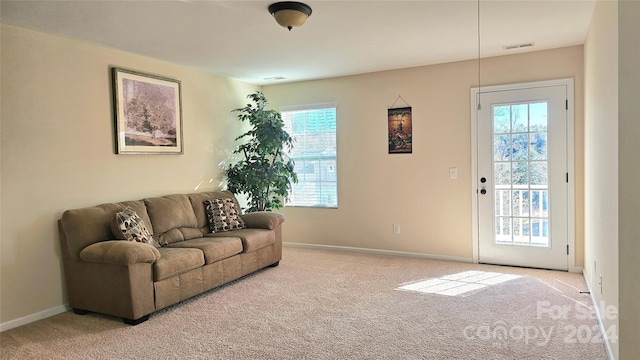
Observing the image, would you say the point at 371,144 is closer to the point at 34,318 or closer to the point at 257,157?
the point at 257,157

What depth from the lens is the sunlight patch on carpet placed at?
154 inches

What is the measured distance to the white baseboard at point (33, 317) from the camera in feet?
10.6

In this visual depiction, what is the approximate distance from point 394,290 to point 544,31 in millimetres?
2707

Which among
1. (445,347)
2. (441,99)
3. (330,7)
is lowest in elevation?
(445,347)

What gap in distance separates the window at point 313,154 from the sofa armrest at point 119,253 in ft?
9.43

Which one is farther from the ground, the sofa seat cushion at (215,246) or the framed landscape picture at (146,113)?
the framed landscape picture at (146,113)

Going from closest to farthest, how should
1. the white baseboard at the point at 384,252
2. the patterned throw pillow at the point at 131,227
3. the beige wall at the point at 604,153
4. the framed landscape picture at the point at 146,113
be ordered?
the beige wall at the point at 604,153, the patterned throw pillow at the point at 131,227, the framed landscape picture at the point at 146,113, the white baseboard at the point at 384,252

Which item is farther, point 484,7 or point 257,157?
point 257,157

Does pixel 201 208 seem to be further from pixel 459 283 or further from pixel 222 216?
pixel 459 283

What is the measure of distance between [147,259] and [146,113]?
1779mm

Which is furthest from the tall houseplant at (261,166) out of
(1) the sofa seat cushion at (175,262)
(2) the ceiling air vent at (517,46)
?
(2) the ceiling air vent at (517,46)

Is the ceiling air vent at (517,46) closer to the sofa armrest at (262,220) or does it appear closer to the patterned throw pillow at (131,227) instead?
the sofa armrest at (262,220)

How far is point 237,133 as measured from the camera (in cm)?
582

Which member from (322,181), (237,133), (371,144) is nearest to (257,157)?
(237,133)
